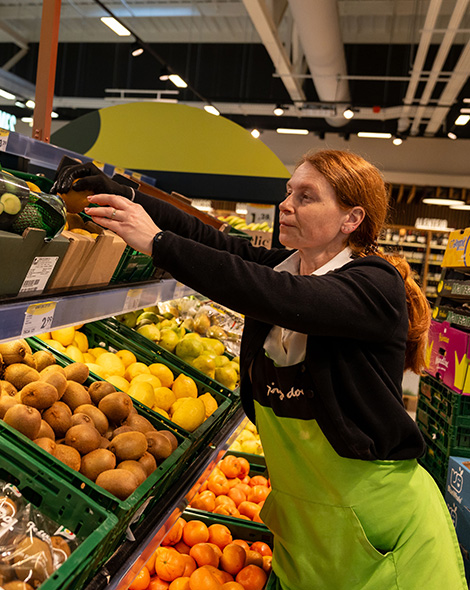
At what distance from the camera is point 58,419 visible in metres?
1.32

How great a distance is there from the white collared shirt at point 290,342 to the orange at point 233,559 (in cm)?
85

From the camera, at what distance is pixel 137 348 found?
2146 millimetres

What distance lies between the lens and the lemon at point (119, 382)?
1.80 metres

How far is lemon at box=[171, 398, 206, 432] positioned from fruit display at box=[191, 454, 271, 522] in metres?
0.61

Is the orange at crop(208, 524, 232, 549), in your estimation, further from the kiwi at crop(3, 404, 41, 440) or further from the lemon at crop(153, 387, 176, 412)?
the kiwi at crop(3, 404, 41, 440)

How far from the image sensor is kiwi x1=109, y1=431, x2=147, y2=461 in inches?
53.1

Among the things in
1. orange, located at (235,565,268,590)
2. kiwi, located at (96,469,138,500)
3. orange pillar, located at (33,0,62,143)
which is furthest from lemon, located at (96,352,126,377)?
orange pillar, located at (33,0,62,143)

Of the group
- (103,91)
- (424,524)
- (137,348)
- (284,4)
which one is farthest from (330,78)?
(424,524)

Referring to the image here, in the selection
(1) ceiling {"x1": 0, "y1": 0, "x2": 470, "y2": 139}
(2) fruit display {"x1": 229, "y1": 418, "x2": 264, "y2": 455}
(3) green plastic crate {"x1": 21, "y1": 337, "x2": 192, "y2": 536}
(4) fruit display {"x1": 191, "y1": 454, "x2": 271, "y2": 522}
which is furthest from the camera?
(1) ceiling {"x1": 0, "y1": 0, "x2": 470, "y2": 139}

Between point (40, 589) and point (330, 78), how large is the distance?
936 cm

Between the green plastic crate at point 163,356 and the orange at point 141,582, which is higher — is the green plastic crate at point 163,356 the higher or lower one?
the higher one

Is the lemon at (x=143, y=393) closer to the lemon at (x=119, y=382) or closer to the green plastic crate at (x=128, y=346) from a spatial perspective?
the lemon at (x=119, y=382)

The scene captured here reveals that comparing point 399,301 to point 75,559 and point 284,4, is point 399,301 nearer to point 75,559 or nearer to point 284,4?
point 75,559

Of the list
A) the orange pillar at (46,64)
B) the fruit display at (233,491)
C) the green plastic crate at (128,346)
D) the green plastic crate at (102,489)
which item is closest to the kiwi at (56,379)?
the green plastic crate at (102,489)
